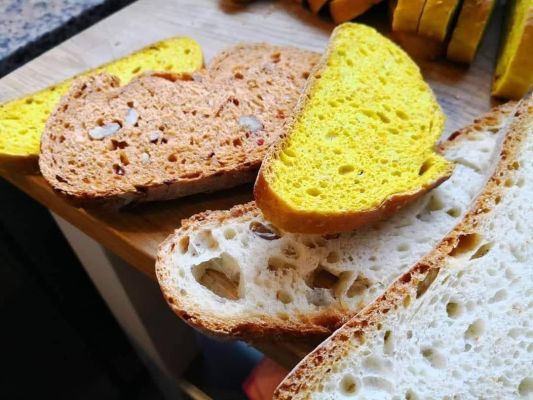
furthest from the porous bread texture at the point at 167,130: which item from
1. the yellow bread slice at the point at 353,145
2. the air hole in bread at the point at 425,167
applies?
the air hole in bread at the point at 425,167

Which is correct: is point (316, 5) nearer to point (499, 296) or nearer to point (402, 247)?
point (402, 247)

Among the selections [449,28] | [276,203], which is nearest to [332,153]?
[276,203]

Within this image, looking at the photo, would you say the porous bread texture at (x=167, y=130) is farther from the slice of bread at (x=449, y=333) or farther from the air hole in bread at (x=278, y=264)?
the slice of bread at (x=449, y=333)

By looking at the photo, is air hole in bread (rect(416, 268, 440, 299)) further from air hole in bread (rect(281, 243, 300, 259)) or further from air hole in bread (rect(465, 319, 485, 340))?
air hole in bread (rect(281, 243, 300, 259))

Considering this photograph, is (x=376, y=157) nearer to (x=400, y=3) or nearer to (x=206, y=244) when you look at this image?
(x=206, y=244)

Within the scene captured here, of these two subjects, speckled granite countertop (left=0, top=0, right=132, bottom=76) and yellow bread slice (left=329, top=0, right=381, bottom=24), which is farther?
speckled granite countertop (left=0, top=0, right=132, bottom=76)

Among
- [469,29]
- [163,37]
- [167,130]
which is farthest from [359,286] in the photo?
[163,37]

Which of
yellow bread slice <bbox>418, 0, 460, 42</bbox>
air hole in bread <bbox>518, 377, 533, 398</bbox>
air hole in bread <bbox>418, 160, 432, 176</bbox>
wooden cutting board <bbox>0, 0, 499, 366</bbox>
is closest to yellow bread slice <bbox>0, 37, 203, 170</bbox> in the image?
wooden cutting board <bbox>0, 0, 499, 366</bbox>
